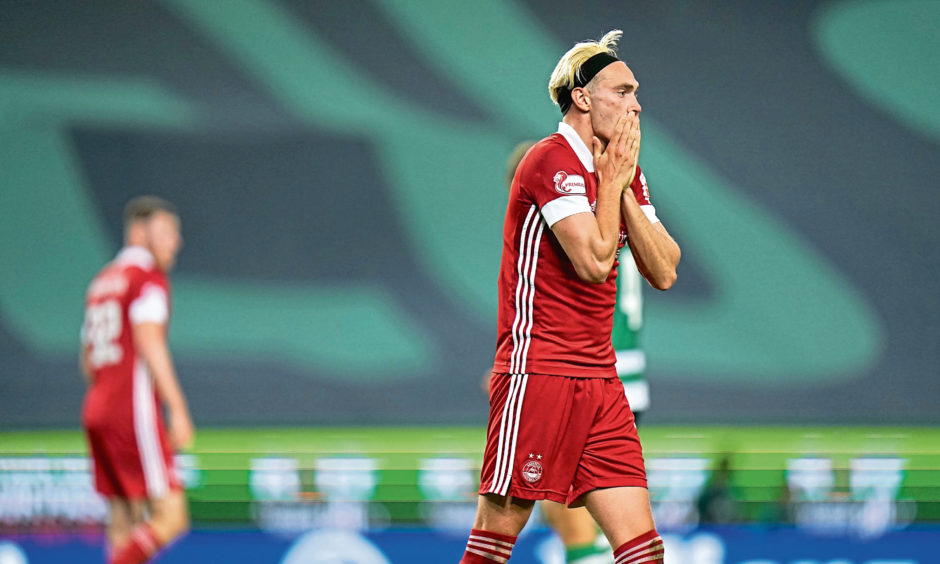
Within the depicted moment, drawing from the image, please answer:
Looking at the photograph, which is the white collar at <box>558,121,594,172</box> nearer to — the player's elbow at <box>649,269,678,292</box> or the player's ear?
the player's ear

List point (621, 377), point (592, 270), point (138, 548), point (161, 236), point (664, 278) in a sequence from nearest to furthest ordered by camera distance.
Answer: point (592, 270), point (664, 278), point (621, 377), point (138, 548), point (161, 236)

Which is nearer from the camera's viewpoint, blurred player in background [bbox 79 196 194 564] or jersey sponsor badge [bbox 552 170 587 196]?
jersey sponsor badge [bbox 552 170 587 196]

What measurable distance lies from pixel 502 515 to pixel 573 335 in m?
0.48

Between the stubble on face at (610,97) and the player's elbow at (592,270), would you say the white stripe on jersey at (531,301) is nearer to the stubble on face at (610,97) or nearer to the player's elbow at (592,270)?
the player's elbow at (592,270)

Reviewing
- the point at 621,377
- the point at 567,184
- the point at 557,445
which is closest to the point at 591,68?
the point at 567,184

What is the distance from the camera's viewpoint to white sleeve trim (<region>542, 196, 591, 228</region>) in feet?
9.21

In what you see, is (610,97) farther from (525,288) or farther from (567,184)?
(525,288)

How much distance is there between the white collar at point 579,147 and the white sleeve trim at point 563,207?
0.53ft

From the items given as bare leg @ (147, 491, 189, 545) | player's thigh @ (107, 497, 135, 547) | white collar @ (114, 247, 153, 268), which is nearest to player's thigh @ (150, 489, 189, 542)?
bare leg @ (147, 491, 189, 545)

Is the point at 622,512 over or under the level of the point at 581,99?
under

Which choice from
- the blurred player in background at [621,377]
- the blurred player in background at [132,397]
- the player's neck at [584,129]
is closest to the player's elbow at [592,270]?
the player's neck at [584,129]

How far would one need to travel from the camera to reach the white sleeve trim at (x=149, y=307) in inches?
194

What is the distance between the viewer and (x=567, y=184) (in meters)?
2.84

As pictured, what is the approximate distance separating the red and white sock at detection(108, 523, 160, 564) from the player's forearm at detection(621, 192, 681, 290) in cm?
282
